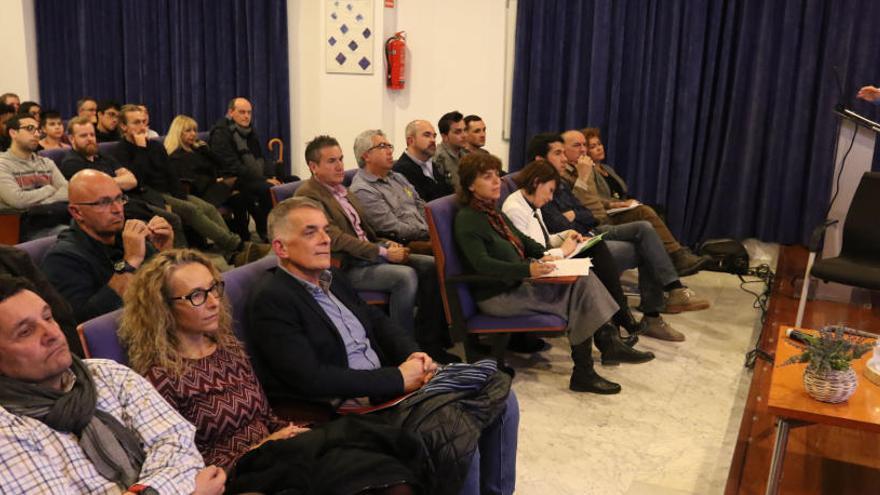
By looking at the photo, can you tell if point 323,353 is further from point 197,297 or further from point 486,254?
point 486,254

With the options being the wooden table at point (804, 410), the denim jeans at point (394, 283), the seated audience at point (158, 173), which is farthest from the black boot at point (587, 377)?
the seated audience at point (158, 173)

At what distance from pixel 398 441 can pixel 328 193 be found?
198cm

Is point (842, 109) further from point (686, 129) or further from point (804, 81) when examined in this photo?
point (686, 129)

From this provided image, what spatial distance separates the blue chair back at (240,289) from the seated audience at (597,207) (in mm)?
2672

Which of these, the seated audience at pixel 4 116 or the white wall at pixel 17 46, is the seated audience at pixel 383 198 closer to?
the seated audience at pixel 4 116

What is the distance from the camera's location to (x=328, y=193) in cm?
388

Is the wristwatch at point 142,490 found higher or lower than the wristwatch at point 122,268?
lower

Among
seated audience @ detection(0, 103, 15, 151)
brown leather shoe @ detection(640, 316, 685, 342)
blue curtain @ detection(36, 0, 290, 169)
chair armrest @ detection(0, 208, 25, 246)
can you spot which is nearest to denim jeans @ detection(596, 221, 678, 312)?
brown leather shoe @ detection(640, 316, 685, 342)

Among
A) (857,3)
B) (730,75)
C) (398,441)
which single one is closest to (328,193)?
(398,441)

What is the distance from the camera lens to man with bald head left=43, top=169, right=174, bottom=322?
8.61ft

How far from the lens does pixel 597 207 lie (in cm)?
496

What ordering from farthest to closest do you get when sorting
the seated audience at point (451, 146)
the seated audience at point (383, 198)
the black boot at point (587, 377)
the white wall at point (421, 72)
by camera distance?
the white wall at point (421, 72)
the seated audience at point (451, 146)
the seated audience at point (383, 198)
the black boot at point (587, 377)

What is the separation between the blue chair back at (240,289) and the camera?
239cm

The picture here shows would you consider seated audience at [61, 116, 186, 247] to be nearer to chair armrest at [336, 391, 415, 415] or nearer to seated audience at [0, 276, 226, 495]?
chair armrest at [336, 391, 415, 415]
